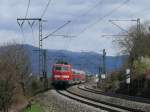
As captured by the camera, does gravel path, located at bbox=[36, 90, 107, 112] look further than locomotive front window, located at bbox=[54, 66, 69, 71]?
No

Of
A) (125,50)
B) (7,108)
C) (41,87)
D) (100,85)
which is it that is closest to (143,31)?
(125,50)

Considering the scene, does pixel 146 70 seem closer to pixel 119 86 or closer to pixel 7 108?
pixel 119 86

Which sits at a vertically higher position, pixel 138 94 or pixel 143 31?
pixel 143 31

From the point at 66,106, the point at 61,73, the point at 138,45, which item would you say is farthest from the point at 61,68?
the point at 66,106

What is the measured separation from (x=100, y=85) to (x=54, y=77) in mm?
28183

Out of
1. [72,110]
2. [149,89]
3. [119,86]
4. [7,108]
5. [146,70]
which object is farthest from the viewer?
[119,86]

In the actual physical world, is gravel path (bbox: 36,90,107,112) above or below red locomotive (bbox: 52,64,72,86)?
below

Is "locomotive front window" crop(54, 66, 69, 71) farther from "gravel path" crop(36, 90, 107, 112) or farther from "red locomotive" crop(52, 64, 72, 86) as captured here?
"gravel path" crop(36, 90, 107, 112)

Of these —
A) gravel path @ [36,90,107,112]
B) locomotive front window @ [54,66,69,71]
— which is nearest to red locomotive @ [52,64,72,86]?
locomotive front window @ [54,66,69,71]

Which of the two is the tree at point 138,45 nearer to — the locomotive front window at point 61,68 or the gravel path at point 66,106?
the locomotive front window at point 61,68

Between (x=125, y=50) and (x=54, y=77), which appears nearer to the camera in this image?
(x=54, y=77)

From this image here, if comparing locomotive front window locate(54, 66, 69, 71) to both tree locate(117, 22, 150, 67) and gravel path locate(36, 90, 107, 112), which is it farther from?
gravel path locate(36, 90, 107, 112)

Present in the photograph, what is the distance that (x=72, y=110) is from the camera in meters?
35.8

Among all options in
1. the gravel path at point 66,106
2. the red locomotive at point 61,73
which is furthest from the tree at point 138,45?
the gravel path at point 66,106
